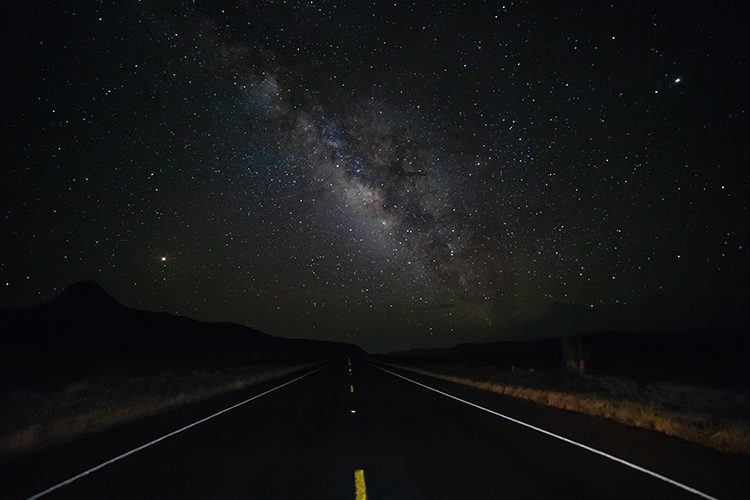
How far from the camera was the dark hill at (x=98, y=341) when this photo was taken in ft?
184

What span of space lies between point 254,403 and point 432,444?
8.15 meters

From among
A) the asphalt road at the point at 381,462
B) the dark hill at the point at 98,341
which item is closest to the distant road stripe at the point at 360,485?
the asphalt road at the point at 381,462

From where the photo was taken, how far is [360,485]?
15.3ft

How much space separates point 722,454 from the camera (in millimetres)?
5859

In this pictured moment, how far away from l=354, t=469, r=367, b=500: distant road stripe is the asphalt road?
3cm

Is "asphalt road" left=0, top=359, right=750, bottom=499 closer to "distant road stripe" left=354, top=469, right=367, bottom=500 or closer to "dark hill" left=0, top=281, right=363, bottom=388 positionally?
"distant road stripe" left=354, top=469, right=367, bottom=500

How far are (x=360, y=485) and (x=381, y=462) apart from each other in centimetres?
116

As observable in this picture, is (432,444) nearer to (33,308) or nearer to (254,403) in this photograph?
(254,403)

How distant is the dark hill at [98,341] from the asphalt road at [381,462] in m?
50.4

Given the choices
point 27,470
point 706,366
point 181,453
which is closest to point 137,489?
point 181,453

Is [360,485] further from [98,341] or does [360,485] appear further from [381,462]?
[98,341]

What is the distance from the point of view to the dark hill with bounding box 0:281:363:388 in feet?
184

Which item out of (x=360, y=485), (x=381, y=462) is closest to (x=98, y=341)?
(x=381, y=462)

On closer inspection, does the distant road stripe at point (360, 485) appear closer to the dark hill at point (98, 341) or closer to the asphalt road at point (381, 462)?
the asphalt road at point (381, 462)
